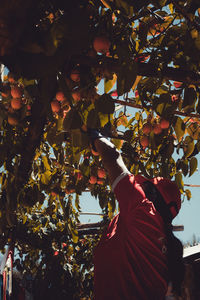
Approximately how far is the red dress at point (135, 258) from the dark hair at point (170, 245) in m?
0.02

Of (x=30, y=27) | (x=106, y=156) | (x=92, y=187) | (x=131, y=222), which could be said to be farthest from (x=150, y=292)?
(x=92, y=187)

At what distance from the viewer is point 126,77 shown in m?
0.65

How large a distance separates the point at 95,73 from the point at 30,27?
33 cm

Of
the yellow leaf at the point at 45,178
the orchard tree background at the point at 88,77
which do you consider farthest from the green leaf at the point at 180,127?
the yellow leaf at the point at 45,178

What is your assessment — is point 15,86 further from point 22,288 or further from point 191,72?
point 22,288

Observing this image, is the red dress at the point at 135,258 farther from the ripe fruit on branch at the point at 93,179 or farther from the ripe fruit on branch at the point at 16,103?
the ripe fruit on branch at the point at 93,179

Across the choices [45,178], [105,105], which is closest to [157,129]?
[105,105]

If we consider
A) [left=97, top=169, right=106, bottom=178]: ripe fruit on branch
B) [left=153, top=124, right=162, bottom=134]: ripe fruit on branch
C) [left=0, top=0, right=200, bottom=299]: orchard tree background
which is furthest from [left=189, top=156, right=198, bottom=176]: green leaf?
[left=97, top=169, right=106, bottom=178]: ripe fruit on branch

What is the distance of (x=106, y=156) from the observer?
→ 1180mm

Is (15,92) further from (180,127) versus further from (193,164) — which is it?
(193,164)

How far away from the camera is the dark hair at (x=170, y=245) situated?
943 mm

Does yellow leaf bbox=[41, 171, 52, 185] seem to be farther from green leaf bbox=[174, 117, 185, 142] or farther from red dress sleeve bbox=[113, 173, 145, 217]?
green leaf bbox=[174, 117, 185, 142]

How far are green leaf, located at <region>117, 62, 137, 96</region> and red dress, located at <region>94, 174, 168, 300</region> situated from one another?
432 mm

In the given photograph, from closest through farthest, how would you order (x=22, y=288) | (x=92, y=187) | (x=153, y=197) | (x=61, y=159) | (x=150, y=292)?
(x=150, y=292) < (x=153, y=197) < (x=61, y=159) < (x=92, y=187) < (x=22, y=288)
